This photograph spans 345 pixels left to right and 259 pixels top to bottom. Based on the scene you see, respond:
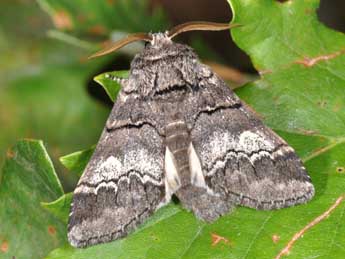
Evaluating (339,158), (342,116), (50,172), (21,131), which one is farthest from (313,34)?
(21,131)

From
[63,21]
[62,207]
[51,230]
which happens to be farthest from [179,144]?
[63,21]

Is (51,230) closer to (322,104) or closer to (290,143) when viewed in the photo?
(290,143)

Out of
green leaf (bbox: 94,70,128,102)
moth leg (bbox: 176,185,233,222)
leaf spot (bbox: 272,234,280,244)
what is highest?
green leaf (bbox: 94,70,128,102)

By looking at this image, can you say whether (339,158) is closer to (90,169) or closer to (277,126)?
(277,126)

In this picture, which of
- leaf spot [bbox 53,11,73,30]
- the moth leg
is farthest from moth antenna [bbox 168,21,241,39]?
leaf spot [bbox 53,11,73,30]

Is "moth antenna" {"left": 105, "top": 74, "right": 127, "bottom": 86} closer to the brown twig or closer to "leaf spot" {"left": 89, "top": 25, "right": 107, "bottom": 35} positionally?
the brown twig

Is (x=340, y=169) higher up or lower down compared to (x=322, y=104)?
lower down
